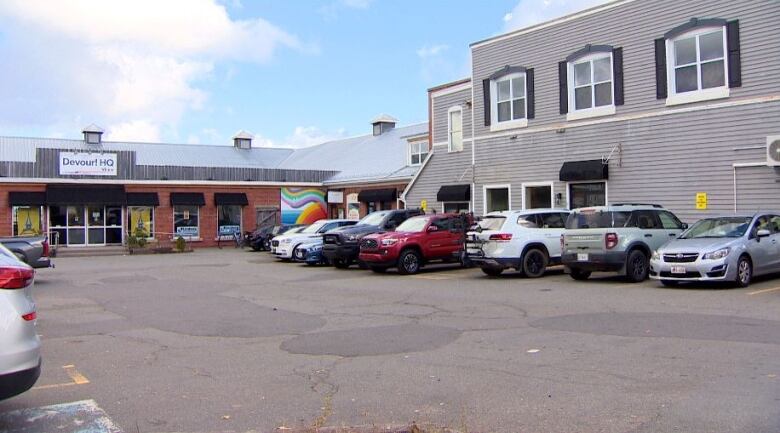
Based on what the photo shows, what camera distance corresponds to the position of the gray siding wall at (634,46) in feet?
56.2

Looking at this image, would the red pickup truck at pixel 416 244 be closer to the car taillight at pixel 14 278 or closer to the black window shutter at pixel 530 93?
the black window shutter at pixel 530 93

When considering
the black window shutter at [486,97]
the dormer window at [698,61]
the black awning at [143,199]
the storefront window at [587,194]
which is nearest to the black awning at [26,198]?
the black awning at [143,199]

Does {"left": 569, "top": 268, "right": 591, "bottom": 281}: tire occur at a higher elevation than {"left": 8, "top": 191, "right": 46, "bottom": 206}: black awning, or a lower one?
lower

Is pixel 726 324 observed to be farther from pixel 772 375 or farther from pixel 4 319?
pixel 4 319

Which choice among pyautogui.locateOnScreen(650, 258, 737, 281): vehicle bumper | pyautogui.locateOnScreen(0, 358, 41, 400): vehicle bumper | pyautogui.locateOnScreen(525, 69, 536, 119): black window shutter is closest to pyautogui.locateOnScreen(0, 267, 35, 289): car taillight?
pyautogui.locateOnScreen(0, 358, 41, 400): vehicle bumper

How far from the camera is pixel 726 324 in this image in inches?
373

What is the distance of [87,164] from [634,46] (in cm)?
2839

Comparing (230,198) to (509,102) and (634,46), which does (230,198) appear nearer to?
(509,102)

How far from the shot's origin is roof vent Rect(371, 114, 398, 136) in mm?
45594

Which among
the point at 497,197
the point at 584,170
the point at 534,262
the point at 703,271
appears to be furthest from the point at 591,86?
the point at 703,271

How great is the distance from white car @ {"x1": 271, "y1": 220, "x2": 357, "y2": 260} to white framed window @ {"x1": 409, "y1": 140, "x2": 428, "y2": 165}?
349 inches

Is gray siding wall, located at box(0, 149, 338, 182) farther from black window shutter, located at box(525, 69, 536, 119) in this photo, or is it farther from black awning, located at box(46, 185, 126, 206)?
black window shutter, located at box(525, 69, 536, 119)

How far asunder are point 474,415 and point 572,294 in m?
8.26

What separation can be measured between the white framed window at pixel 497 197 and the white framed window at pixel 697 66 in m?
6.64
